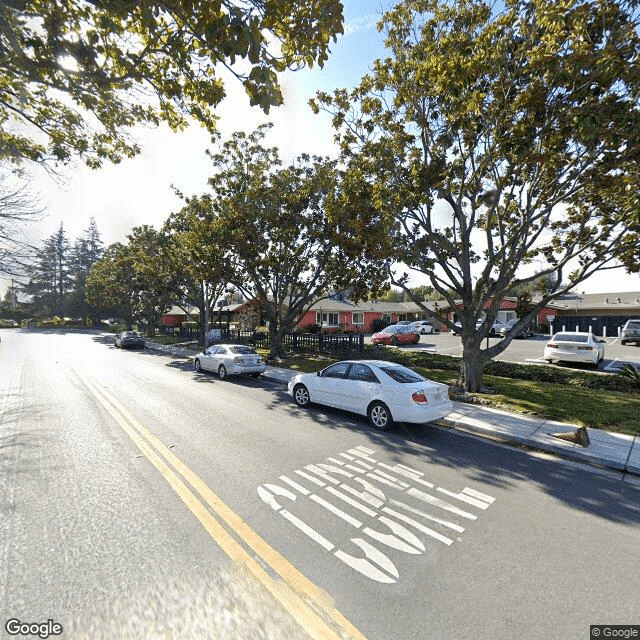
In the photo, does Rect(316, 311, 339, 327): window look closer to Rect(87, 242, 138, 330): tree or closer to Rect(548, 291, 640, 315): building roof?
Rect(87, 242, 138, 330): tree

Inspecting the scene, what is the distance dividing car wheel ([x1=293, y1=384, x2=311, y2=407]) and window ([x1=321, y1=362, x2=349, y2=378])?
0.76 m

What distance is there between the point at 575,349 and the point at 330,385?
13709 millimetres

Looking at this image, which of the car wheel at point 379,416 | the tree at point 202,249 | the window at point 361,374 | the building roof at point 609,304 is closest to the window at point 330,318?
the tree at point 202,249

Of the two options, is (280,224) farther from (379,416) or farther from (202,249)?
(379,416)

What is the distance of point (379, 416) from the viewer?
7.69 meters

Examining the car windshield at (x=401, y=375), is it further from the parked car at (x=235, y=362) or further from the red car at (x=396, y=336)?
the red car at (x=396, y=336)

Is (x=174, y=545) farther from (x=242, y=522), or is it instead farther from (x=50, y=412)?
(x=50, y=412)

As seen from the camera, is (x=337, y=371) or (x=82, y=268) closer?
(x=337, y=371)

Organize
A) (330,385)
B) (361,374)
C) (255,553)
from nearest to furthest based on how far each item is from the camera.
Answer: (255,553) → (361,374) → (330,385)

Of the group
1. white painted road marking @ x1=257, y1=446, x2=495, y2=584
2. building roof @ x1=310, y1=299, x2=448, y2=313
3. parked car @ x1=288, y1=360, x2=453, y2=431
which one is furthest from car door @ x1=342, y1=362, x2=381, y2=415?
building roof @ x1=310, y1=299, x2=448, y2=313

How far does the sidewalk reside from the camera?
6.01m

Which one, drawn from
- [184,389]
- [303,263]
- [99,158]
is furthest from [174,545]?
[303,263]

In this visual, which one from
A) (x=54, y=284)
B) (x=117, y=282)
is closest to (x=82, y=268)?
(x=54, y=284)

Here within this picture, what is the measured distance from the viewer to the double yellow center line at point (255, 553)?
2.70m
